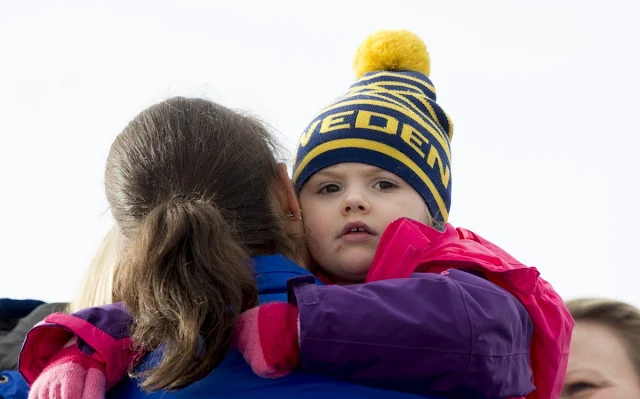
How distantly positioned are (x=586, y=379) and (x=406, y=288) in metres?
2.02

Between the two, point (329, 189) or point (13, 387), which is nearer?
point (329, 189)

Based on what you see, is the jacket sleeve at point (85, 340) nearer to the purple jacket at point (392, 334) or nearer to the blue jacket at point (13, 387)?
the purple jacket at point (392, 334)

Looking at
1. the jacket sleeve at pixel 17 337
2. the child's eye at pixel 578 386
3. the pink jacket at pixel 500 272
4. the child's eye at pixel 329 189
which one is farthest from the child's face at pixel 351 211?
the jacket sleeve at pixel 17 337

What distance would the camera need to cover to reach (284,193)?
196cm

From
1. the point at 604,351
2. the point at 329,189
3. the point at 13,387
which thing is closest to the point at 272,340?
the point at 329,189

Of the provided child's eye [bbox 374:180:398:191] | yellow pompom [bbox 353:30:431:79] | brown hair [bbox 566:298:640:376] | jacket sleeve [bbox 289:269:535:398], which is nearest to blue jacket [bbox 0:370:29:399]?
child's eye [bbox 374:180:398:191]

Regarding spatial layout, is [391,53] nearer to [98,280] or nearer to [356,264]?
[356,264]

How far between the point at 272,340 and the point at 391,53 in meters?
1.76

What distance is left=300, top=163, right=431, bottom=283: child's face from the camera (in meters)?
2.31

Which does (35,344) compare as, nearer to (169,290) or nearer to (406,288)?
(169,290)

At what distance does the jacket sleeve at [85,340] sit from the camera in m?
1.57

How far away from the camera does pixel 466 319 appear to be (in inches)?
60.3

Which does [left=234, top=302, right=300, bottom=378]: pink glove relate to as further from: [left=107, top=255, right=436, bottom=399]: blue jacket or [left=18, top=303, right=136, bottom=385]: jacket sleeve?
[left=18, top=303, right=136, bottom=385]: jacket sleeve

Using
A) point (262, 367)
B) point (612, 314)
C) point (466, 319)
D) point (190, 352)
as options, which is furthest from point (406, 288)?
point (612, 314)
